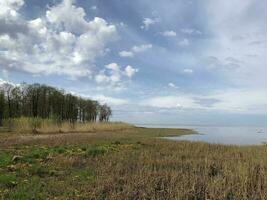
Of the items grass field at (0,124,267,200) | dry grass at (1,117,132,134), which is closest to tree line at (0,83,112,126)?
dry grass at (1,117,132,134)

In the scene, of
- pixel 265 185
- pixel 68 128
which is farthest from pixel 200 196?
pixel 68 128

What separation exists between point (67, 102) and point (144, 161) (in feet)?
185

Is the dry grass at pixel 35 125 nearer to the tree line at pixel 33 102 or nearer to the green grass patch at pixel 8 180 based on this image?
the tree line at pixel 33 102

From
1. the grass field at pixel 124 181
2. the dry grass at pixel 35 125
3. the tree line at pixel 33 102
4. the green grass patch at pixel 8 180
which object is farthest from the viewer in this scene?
the tree line at pixel 33 102

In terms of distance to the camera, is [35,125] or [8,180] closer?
[8,180]

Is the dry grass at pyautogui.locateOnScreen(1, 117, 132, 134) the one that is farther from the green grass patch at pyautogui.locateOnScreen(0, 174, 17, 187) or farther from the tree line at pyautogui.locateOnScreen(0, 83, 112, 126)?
the green grass patch at pyautogui.locateOnScreen(0, 174, 17, 187)

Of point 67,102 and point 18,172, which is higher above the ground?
point 67,102

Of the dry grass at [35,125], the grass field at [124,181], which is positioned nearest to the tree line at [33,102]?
the dry grass at [35,125]

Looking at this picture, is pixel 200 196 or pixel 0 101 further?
pixel 0 101

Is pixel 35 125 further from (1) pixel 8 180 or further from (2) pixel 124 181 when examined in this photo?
(2) pixel 124 181

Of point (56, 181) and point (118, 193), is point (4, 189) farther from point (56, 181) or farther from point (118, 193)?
point (118, 193)

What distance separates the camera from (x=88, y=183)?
918cm

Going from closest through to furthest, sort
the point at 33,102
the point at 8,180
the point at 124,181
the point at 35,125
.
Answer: the point at 124,181 < the point at 8,180 < the point at 35,125 < the point at 33,102

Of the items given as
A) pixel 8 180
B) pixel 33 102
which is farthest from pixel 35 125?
pixel 8 180
